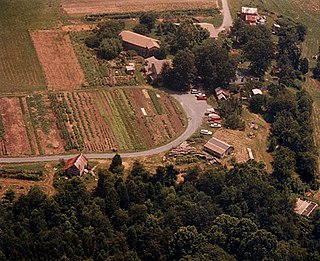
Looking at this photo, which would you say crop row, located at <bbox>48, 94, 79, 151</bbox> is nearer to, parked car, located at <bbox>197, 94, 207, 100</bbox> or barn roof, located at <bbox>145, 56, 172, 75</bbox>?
barn roof, located at <bbox>145, 56, 172, 75</bbox>

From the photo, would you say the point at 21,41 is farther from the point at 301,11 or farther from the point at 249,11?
the point at 301,11

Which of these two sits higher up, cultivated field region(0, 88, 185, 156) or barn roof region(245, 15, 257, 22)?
barn roof region(245, 15, 257, 22)

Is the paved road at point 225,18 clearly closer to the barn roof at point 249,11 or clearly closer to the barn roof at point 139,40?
the barn roof at point 249,11

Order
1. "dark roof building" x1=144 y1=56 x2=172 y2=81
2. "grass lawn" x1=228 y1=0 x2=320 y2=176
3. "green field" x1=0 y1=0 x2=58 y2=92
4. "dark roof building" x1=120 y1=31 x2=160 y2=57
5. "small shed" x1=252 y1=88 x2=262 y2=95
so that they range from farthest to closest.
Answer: "grass lawn" x1=228 y1=0 x2=320 y2=176 → "dark roof building" x1=120 y1=31 x2=160 y2=57 → "dark roof building" x1=144 y1=56 x2=172 y2=81 → "small shed" x1=252 y1=88 x2=262 y2=95 → "green field" x1=0 y1=0 x2=58 y2=92

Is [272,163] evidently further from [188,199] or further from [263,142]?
[188,199]

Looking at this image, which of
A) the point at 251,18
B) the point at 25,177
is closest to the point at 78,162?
the point at 25,177

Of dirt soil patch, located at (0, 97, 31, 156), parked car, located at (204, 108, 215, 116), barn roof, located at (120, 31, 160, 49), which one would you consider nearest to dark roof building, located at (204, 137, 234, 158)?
parked car, located at (204, 108, 215, 116)
